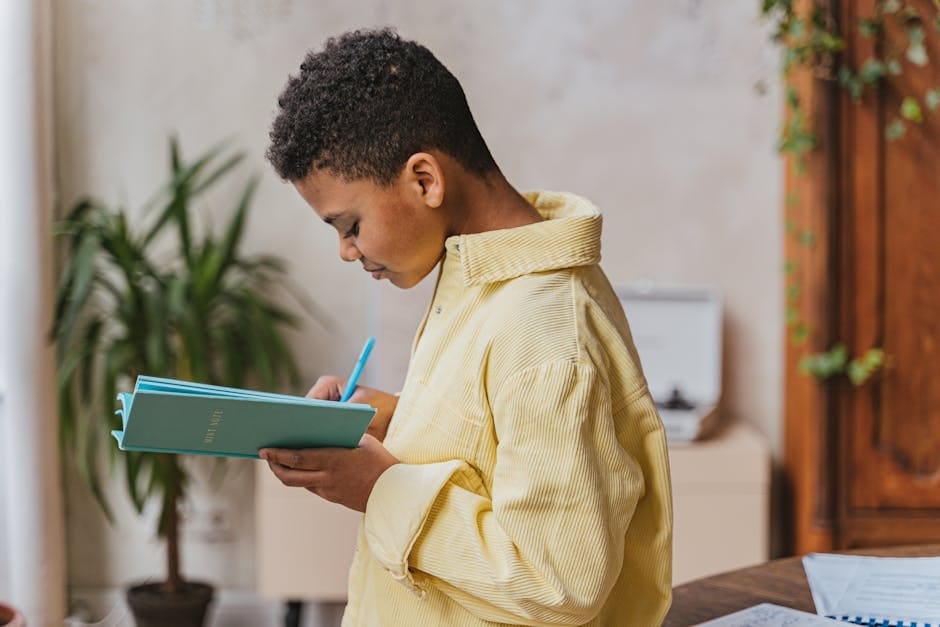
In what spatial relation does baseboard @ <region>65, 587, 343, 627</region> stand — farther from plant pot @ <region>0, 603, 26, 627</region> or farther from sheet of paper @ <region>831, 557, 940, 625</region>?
sheet of paper @ <region>831, 557, 940, 625</region>

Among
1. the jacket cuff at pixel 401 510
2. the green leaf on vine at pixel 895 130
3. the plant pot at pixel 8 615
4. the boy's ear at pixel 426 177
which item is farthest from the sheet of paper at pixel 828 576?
the plant pot at pixel 8 615

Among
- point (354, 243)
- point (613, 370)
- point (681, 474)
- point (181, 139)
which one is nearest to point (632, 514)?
point (613, 370)

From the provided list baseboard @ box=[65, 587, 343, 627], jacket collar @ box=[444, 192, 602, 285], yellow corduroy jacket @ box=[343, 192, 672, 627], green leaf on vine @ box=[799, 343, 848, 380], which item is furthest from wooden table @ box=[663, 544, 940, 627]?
baseboard @ box=[65, 587, 343, 627]

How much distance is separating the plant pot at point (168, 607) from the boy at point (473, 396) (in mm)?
1906

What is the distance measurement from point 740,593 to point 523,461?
55cm

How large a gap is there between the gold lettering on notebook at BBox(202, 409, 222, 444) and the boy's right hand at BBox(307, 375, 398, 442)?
0.84 feet

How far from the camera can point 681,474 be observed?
289 cm

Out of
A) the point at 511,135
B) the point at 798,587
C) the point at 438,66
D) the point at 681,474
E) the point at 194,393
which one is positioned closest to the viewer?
the point at 194,393

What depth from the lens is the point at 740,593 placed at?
1440mm

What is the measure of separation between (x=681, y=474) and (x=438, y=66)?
6.24 ft

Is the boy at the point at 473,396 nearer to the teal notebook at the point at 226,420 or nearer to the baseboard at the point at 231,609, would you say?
the teal notebook at the point at 226,420

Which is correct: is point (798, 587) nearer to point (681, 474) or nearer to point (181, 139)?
point (681, 474)

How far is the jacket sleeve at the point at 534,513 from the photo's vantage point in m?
1.02

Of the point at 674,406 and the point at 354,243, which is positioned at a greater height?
the point at 354,243
